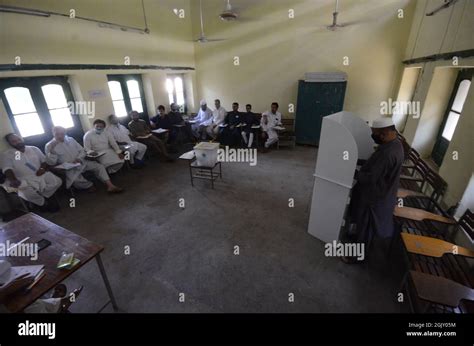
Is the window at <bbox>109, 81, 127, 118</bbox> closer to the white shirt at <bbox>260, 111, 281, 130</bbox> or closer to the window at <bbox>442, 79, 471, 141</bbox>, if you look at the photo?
the white shirt at <bbox>260, 111, 281, 130</bbox>

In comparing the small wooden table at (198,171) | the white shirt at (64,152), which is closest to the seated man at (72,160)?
the white shirt at (64,152)

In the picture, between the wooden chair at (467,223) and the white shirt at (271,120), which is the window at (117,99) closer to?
the white shirt at (271,120)

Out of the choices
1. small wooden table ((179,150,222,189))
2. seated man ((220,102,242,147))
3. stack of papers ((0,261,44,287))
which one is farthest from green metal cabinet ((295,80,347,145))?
stack of papers ((0,261,44,287))

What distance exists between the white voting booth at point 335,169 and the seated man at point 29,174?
13.9ft

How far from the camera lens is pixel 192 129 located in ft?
23.7

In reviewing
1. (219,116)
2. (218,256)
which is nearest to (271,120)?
(219,116)

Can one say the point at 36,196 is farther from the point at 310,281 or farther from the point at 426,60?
the point at 426,60

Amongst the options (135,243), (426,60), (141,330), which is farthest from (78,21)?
(426,60)

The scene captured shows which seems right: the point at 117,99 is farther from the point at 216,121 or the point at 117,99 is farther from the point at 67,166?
the point at 216,121

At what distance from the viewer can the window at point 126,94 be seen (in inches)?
215

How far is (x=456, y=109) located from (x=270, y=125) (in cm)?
381

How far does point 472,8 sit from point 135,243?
519cm

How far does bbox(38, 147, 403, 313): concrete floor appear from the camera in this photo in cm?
223

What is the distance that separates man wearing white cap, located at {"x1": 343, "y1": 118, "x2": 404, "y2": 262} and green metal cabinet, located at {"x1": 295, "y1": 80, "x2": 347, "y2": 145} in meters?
4.04
